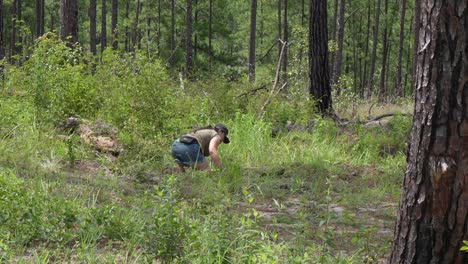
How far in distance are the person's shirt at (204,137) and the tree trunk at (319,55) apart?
17.6 feet

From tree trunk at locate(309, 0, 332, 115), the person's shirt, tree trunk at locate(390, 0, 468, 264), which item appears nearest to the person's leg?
the person's shirt

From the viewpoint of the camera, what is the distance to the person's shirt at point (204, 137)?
333 inches

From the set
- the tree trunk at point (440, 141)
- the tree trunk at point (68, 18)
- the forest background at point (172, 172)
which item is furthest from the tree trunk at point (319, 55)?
the tree trunk at point (440, 141)

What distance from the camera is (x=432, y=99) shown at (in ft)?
13.0

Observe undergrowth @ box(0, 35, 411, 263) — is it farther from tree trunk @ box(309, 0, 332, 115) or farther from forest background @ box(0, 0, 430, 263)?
tree trunk @ box(309, 0, 332, 115)

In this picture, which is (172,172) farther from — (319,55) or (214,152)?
(319,55)

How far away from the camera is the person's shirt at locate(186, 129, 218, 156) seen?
8.47m

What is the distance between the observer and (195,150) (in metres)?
8.26

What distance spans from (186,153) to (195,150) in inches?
4.9

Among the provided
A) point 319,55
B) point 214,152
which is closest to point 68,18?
point 319,55

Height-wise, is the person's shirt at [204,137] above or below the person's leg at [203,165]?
above

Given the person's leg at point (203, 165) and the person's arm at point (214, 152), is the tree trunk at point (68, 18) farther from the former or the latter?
the person's arm at point (214, 152)

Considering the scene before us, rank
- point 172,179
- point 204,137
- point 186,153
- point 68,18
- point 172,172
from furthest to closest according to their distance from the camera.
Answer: point 68,18 < point 204,137 < point 172,172 < point 186,153 < point 172,179

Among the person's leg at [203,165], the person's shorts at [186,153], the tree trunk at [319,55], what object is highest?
the tree trunk at [319,55]
